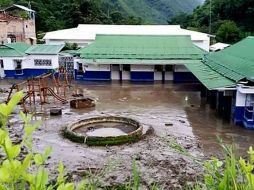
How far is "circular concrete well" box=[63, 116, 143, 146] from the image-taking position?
11.7m

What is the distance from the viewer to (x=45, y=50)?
85.8 ft

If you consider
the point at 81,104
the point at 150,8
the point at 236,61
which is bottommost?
the point at 81,104

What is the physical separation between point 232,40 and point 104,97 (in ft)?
81.4

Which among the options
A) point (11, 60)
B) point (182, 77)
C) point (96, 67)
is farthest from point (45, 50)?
point (182, 77)

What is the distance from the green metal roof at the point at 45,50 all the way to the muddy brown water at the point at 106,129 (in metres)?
12.9

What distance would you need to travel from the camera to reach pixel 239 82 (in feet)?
45.5

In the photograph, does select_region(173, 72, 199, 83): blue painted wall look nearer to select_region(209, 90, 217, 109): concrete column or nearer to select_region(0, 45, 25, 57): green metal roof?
select_region(209, 90, 217, 109): concrete column

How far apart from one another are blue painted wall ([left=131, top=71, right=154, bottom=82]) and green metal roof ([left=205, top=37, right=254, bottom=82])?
4.87 metres

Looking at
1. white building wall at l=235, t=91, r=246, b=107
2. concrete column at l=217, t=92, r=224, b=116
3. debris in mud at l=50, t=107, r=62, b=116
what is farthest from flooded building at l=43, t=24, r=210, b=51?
white building wall at l=235, t=91, r=246, b=107

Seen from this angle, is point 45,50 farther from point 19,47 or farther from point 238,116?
point 238,116

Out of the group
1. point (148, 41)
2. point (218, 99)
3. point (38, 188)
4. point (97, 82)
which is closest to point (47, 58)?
point (97, 82)

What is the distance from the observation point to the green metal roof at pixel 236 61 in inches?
573

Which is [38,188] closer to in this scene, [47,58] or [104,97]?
A: [104,97]

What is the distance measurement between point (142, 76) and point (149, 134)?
12208 millimetres
